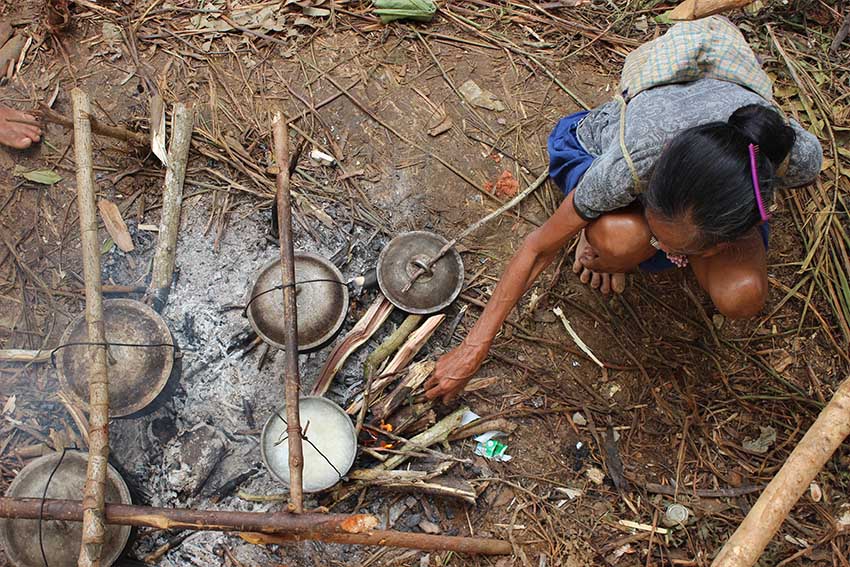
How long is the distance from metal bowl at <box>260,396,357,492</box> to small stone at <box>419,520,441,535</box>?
17.5 inches

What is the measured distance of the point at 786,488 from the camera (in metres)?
1.98

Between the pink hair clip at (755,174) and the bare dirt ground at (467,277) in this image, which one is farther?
the bare dirt ground at (467,277)

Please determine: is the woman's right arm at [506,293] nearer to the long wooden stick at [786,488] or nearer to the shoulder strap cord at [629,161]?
the shoulder strap cord at [629,161]

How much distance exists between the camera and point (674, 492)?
2.88 meters

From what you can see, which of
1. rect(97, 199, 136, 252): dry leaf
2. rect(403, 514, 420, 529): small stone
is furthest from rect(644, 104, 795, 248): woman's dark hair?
rect(97, 199, 136, 252): dry leaf

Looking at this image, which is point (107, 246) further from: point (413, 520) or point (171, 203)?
point (413, 520)

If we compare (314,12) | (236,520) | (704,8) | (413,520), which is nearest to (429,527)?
(413,520)

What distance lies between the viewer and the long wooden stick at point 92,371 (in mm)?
1989

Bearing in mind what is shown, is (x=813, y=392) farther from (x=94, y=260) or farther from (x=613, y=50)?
(x=94, y=260)

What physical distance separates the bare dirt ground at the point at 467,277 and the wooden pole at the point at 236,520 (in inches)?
25.5

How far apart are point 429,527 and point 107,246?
6.88 ft

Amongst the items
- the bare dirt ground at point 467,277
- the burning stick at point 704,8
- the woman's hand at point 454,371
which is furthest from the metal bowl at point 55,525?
the burning stick at point 704,8

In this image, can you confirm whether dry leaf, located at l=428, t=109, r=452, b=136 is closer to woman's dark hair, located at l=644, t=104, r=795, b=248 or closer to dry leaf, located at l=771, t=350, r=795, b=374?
woman's dark hair, located at l=644, t=104, r=795, b=248

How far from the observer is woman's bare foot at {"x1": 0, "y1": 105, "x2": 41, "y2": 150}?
328 centimetres
